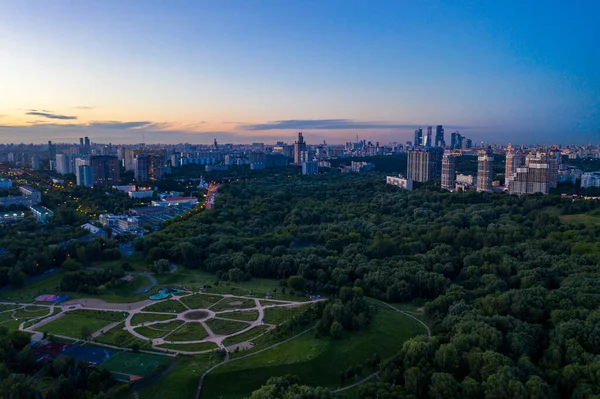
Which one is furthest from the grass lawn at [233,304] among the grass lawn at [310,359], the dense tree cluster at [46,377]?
the dense tree cluster at [46,377]

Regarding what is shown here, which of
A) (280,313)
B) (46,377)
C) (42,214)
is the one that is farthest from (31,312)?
(42,214)

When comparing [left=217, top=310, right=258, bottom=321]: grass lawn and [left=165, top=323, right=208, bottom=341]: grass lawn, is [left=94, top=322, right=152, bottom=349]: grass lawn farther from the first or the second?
[left=217, top=310, right=258, bottom=321]: grass lawn

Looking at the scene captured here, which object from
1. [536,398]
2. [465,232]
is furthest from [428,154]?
[536,398]

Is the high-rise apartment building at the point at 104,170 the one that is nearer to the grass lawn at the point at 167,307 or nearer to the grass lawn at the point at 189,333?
the grass lawn at the point at 167,307

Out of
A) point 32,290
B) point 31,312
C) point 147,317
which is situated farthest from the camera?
point 32,290

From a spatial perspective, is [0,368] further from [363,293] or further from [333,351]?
[363,293]

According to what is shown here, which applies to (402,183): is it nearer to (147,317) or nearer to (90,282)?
(90,282)

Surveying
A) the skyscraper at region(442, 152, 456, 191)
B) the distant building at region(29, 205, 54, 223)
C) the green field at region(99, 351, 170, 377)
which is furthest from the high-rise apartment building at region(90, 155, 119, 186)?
the green field at region(99, 351, 170, 377)
